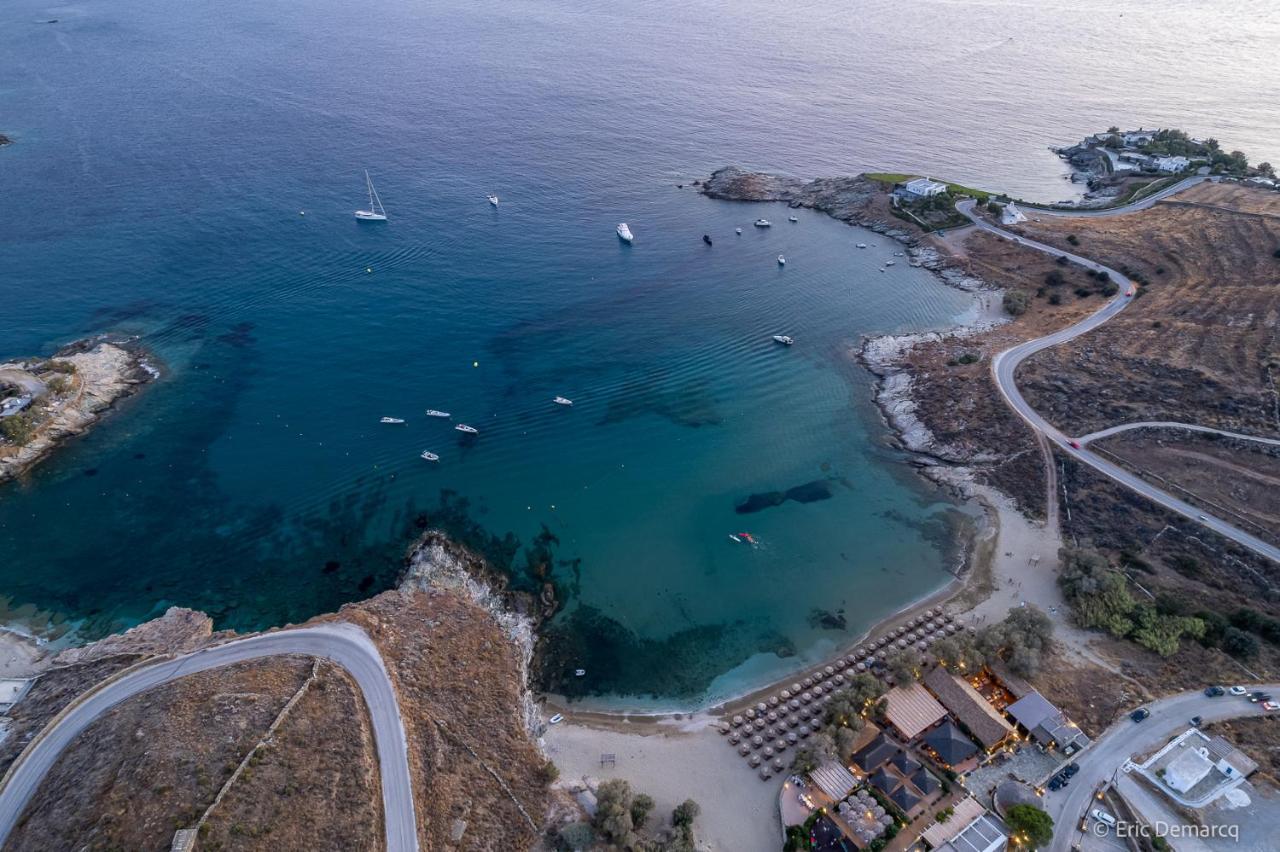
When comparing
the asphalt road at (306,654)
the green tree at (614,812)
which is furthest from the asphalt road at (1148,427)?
the asphalt road at (306,654)

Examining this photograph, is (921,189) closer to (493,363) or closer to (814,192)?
(814,192)

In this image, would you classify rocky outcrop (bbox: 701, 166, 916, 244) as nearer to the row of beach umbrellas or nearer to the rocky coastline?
the rocky coastline

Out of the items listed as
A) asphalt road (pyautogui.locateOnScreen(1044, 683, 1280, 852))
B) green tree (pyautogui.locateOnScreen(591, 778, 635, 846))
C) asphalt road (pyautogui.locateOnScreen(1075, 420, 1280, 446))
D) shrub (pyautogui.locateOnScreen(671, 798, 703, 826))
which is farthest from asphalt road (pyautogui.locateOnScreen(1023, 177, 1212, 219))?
green tree (pyautogui.locateOnScreen(591, 778, 635, 846))

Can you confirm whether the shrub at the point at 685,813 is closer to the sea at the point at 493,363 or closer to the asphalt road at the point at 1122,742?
the sea at the point at 493,363

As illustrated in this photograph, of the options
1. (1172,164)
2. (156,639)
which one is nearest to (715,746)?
(156,639)

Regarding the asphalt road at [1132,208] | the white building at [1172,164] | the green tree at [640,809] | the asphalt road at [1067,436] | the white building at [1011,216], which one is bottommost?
the green tree at [640,809]

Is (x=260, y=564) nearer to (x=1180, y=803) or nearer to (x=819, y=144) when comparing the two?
(x=1180, y=803)

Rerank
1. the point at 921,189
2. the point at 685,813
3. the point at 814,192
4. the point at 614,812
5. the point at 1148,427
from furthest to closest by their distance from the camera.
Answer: the point at 814,192
the point at 921,189
the point at 1148,427
the point at 685,813
the point at 614,812
